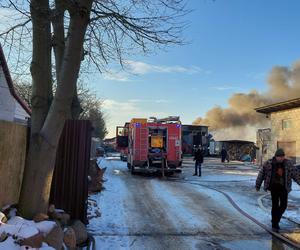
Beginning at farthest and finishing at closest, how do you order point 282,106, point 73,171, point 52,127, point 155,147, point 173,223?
point 282,106
point 155,147
point 173,223
point 73,171
point 52,127

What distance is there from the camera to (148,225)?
380 inches

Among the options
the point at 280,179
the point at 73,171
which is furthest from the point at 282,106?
the point at 73,171

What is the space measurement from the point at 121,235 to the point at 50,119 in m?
2.49

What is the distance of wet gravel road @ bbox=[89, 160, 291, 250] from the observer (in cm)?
813

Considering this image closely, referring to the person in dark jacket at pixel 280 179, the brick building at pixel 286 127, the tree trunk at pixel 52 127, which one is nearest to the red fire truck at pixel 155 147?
the brick building at pixel 286 127

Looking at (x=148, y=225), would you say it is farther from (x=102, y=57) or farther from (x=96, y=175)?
(x=96, y=175)

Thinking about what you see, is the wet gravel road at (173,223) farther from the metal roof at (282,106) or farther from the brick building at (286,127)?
the brick building at (286,127)

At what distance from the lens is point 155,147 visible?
2316cm

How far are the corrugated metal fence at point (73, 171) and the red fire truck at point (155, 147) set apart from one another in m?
13.7

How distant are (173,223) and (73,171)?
2363 millimetres

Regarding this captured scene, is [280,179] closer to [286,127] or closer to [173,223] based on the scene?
[173,223]

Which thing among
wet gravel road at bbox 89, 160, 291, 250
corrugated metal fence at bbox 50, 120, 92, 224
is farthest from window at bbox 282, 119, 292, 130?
corrugated metal fence at bbox 50, 120, 92, 224

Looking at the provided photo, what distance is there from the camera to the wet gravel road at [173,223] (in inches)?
320

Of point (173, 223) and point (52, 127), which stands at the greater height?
point (52, 127)
